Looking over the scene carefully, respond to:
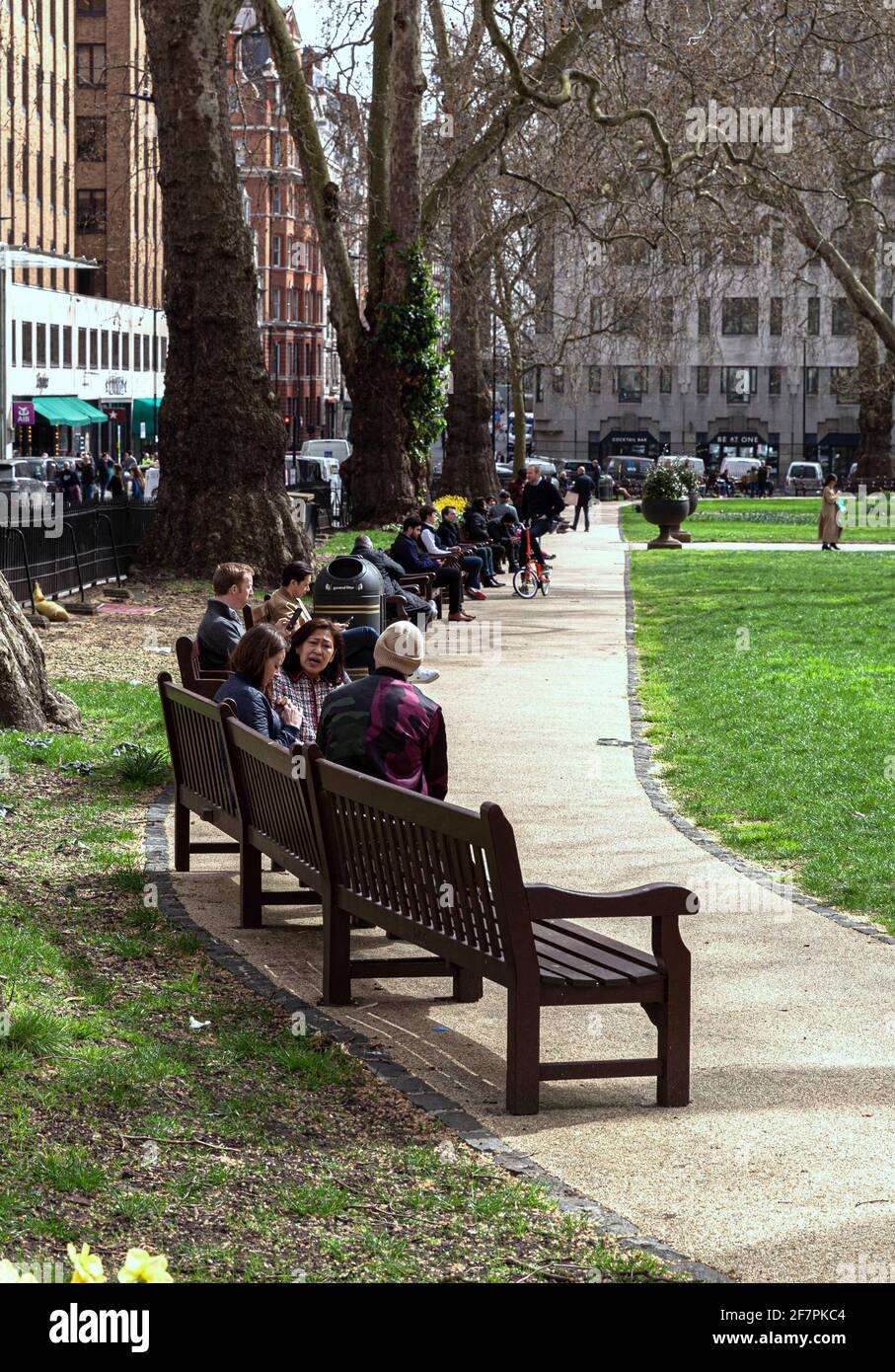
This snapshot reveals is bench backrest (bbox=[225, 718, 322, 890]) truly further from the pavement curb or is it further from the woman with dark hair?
the woman with dark hair

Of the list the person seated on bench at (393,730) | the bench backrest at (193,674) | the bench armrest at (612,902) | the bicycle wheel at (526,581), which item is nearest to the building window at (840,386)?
the bicycle wheel at (526,581)

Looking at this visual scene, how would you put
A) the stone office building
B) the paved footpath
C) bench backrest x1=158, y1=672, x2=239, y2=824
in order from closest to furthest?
the paved footpath < bench backrest x1=158, y1=672, x2=239, y2=824 < the stone office building

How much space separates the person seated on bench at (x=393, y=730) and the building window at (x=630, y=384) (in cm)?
9594

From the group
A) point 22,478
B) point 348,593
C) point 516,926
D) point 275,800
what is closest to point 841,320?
point 22,478

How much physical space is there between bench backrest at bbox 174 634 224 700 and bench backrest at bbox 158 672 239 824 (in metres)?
0.83

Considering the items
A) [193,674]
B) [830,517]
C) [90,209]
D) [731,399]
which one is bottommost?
[193,674]

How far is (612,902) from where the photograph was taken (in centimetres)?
609

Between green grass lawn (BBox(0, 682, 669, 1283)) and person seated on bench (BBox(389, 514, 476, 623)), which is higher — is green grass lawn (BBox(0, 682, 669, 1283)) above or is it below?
below

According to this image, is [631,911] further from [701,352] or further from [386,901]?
[701,352]

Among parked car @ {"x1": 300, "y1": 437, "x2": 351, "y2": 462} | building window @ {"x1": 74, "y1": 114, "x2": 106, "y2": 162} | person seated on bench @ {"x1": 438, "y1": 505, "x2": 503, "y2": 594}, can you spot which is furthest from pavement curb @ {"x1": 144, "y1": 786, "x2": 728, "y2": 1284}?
building window @ {"x1": 74, "y1": 114, "x2": 106, "y2": 162}

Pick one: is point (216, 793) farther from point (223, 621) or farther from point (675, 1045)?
point (675, 1045)

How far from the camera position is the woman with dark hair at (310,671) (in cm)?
948

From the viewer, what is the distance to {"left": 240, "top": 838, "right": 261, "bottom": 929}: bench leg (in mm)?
8250

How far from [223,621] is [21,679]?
6.70ft
